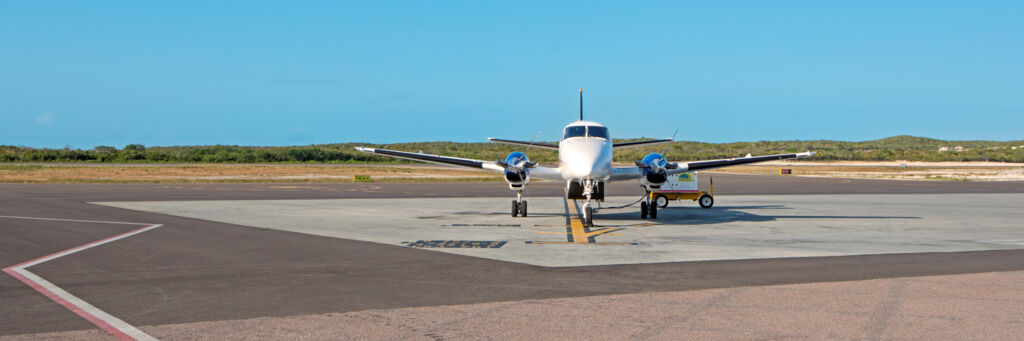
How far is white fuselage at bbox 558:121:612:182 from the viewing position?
17609 mm

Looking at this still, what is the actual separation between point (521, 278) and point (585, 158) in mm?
8457

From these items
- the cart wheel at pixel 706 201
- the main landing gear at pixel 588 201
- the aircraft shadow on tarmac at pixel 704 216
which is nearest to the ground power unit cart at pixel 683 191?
the cart wheel at pixel 706 201

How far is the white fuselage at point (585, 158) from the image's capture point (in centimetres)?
1761

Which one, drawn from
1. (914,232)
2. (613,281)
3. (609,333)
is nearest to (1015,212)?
(914,232)

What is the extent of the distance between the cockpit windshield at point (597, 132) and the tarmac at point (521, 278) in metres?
2.34

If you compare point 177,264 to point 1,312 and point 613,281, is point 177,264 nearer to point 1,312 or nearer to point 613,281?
point 1,312

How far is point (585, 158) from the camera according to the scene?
696 inches

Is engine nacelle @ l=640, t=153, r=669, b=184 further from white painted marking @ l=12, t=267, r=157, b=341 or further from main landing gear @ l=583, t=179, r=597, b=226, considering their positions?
white painted marking @ l=12, t=267, r=157, b=341

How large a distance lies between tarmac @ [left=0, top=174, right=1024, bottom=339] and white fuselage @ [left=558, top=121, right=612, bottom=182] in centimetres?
145

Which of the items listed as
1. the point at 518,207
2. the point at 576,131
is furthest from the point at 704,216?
the point at 518,207

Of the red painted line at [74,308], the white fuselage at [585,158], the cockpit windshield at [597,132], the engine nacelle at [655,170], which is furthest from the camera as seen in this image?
the engine nacelle at [655,170]

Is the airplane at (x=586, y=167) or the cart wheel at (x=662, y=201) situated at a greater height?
the airplane at (x=586, y=167)

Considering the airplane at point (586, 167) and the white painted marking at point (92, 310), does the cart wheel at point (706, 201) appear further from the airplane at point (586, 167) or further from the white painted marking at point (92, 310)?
the white painted marking at point (92, 310)

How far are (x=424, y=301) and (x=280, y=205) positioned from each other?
60.5ft
